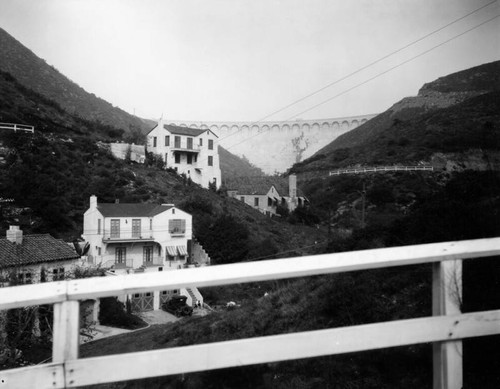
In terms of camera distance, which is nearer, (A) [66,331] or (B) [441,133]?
(A) [66,331]

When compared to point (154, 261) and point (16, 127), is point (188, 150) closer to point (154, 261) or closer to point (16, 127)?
point (16, 127)

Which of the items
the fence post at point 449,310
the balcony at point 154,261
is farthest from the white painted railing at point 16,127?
the fence post at point 449,310

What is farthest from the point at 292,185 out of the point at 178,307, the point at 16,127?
the point at 16,127

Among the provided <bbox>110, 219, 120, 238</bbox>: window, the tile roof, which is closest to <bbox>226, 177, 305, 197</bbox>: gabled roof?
the tile roof

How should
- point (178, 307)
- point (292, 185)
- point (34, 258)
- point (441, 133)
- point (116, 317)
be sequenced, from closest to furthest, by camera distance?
1. point (34, 258)
2. point (116, 317)
3. point (178, 307)
4. point (292, 185)
5. point (441, 133)

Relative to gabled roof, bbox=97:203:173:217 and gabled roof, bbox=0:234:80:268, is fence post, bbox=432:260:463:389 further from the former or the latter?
gabled roof, bbox=97:203:173:217

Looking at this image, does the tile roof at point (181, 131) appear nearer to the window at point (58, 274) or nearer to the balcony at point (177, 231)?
the balcony at point (177, 231)
